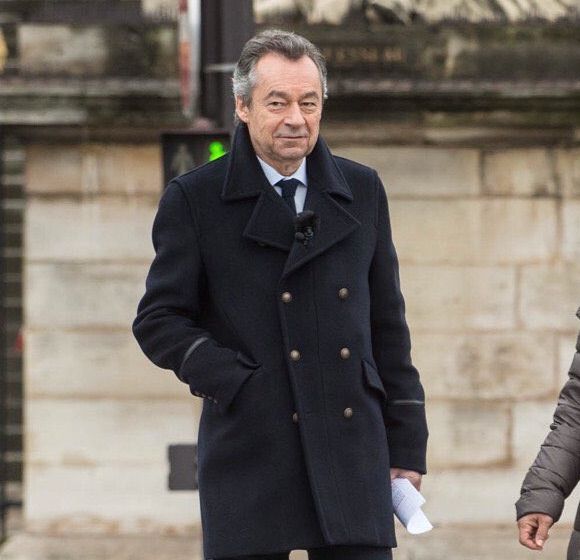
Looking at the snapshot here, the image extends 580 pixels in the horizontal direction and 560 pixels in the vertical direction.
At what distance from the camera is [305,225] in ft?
15.1

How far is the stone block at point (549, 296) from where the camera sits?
10797 millimetres

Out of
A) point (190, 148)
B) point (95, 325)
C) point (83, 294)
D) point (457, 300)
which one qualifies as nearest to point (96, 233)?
point (83, 294)

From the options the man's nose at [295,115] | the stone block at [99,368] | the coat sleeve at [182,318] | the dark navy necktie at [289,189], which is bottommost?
the stone block at [99,368]

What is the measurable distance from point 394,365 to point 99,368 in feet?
20.7

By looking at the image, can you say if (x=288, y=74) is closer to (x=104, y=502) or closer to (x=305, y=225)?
(x=305, y=225)

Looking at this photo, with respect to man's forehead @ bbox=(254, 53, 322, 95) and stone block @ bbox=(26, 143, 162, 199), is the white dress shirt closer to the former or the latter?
man's forehead @ bbox=(254, 53, 322, 95)

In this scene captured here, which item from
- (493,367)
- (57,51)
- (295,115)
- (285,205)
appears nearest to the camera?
(295,115)

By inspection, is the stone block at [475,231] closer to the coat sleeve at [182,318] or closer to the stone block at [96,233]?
the stone block at [96,233]

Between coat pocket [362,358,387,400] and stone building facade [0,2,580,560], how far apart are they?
615cm

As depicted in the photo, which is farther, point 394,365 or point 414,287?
point 414,287

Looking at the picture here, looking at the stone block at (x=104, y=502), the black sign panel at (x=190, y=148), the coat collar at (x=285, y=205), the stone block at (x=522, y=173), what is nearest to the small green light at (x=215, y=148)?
the black sign panel at (x=190, y=148)

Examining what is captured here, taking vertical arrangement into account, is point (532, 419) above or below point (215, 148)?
→ below

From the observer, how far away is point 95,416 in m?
10.9

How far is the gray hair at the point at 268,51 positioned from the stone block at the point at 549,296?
635 centimetres
